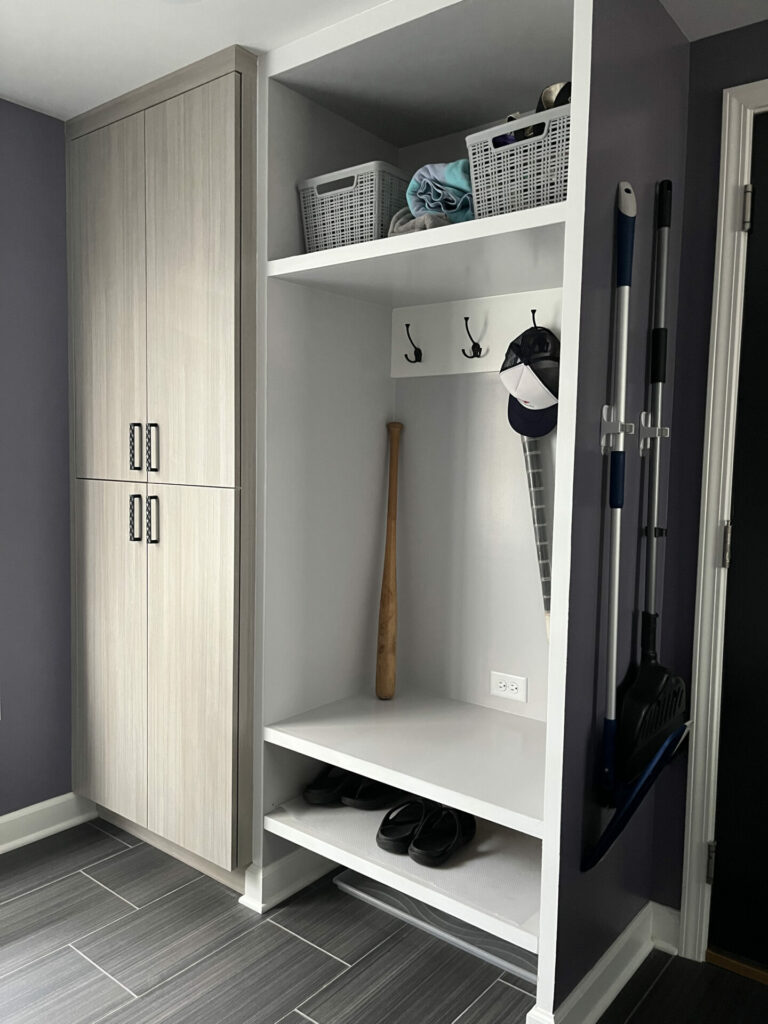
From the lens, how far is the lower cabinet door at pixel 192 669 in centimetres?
229

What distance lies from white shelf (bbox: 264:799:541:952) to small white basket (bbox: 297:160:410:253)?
1650 millimetres

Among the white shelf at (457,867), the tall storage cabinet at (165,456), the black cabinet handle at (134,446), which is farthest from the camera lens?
the black cabinet handle at (134,446)

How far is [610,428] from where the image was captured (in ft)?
5.95

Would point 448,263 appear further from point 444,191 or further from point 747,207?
point 747,207

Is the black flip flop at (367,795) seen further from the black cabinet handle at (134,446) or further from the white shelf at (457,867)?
the black cabinet handle at (134,446)

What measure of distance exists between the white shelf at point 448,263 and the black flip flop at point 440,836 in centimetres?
140

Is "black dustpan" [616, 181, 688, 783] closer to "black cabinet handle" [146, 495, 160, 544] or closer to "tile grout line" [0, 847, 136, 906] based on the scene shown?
"black cabinet handle" [146, 495, 160, 544]

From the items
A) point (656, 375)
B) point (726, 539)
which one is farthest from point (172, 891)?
point (656, 375)

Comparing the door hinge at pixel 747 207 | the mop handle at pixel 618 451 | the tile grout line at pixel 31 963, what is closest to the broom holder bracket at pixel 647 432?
the mop handle at pixel 618 451

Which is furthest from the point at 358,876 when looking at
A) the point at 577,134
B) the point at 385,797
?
the point at 577,134

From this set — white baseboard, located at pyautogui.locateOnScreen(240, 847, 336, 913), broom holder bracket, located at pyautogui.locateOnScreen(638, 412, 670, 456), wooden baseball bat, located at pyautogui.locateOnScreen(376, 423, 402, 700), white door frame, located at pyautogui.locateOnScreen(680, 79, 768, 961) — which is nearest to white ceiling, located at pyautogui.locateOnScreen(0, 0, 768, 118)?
white door frame, located at pyautogui.locateOnScreen(680, 79, 768, 961)

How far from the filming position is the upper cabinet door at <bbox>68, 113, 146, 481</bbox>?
97.0 inches

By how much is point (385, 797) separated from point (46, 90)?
2388 millimetres

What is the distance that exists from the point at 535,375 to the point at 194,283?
1009mm
